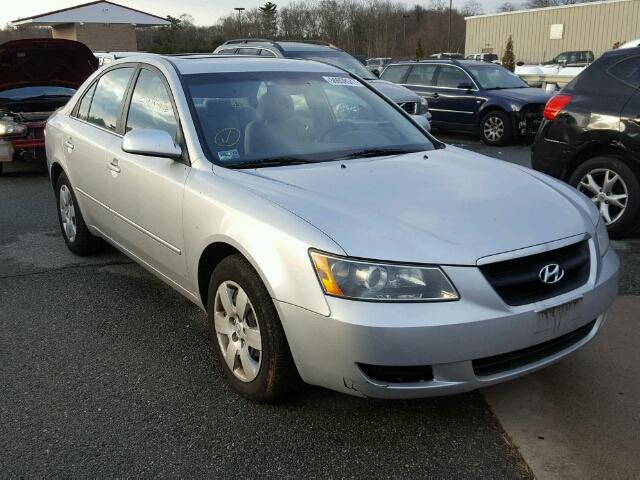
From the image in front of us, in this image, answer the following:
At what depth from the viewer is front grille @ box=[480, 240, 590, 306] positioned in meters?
2.55

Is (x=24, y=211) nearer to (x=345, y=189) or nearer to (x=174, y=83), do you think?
(x=174, y=83)

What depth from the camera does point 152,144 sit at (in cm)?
337

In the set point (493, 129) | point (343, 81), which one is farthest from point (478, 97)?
point (343, 81)

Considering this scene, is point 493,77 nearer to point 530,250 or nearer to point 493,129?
point 493,129

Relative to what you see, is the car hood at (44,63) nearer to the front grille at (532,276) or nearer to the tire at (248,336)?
the tire at (248,336)

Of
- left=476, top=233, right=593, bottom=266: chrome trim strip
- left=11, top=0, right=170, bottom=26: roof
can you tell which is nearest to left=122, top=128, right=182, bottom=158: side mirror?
left=476, top=233, right=593, bottom=266: chrome trim strip

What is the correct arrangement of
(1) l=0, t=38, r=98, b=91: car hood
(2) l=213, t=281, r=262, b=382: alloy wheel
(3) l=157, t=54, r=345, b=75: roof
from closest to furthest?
(2) l=213, t=281, r=262, b=382: alloy wheel → (3) l=157, t=54, r=345, b=75: roof → (1) l=0, t=38, r=98, b=91: car hood

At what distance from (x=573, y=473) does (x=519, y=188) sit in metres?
1.34

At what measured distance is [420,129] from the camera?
4.24 meters

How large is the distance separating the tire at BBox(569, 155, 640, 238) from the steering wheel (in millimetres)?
2726

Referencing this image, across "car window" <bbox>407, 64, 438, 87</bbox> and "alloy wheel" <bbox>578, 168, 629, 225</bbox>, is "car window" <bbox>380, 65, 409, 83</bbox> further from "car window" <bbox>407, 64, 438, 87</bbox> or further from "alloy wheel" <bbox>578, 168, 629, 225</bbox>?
"alloy wheel" <bbox>578, 168, 629, 225</bbox>

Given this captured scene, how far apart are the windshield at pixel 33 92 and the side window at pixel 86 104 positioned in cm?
541

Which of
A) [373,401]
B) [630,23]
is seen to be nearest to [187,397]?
[373,401]

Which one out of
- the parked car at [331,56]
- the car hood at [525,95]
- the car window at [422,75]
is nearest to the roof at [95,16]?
the car window at [422,75]
